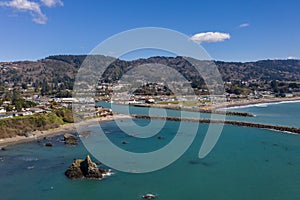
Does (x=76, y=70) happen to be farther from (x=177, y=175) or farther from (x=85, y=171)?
(x=177, y=175)

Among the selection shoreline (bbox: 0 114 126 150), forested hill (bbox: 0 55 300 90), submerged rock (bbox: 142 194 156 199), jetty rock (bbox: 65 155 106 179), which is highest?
forested hill (bbox: 0 55 300 90)

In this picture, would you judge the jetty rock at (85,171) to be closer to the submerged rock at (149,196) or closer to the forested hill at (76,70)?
the submerged rock at (149,196)

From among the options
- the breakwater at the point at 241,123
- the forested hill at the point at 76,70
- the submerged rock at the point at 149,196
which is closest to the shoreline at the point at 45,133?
the breakwater at the point at 241,123

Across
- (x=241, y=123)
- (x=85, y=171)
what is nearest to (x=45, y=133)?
(x=85, y=171)

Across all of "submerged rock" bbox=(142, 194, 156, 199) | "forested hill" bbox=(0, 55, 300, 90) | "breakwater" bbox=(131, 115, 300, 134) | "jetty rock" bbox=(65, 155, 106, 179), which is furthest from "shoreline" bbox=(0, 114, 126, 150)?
"forested hill" bbox=(0, 55, 300, 90)

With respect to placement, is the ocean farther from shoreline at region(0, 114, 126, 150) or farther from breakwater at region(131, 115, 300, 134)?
breakwater at region(131, 115, 300, 134)
